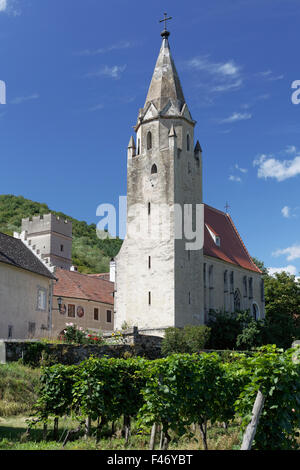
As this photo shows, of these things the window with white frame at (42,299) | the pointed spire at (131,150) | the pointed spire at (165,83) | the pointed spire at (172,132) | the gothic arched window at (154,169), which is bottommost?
the window with white frame at (42,299)

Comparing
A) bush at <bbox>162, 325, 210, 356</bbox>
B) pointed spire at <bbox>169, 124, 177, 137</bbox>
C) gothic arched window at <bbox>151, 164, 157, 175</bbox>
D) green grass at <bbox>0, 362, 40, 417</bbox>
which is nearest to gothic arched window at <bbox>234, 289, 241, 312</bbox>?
bush at <bbox>162, 325, 210, 356</bbox>

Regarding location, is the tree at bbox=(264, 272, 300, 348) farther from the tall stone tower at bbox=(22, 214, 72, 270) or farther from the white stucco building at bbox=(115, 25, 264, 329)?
the tall stone tower at bbox=(22, 214, 72, 270)

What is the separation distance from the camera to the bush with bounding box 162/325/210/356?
1395 inches

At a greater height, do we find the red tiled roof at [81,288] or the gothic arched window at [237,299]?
the red tiled roof at [81,288]

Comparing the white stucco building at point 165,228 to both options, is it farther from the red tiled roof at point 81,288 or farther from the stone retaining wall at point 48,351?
the stone retaining wall at point 48,351

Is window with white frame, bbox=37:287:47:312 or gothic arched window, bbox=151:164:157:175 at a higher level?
gothic arched window, bbox=151:164:157:175

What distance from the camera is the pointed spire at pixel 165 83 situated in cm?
4620

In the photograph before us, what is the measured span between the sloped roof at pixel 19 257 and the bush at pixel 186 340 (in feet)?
29.8

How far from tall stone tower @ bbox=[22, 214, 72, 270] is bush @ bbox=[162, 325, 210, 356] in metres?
35.5

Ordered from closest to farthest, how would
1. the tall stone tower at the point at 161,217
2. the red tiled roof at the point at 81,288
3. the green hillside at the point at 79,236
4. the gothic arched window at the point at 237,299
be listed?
the tall stone tower at the point at 161,217 → the red tiled roof at the point at 81,288 → the gothic arched window at the point at 237,299 → the green hillside at the point at 79,236

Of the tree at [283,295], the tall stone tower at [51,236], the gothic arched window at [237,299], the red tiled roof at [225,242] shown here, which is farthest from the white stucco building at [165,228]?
the tall stone tower at [51,236]

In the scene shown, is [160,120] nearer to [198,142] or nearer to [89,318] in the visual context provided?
[198,142]

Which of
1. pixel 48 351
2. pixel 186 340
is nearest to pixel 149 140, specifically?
pixel 186 340

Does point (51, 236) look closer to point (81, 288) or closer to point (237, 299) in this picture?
point (81, 288)
